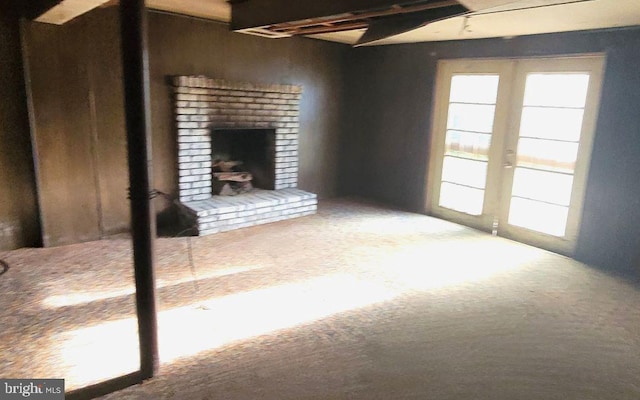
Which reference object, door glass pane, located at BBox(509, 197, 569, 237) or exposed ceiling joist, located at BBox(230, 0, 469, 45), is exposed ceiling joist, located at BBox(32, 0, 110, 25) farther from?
door glass pane, located at BBox(509, 197, 569, 237)

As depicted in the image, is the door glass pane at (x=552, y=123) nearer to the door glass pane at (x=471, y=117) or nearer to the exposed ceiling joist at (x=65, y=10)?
the door glass pane at (x=471, y=117)

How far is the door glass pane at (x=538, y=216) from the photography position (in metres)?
4.20

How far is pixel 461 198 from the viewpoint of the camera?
510 cm

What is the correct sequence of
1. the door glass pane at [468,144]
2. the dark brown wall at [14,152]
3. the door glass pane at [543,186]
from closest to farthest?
the dark brown wall at [14,152] → the door glass pane at [543,186] → the door glass pane at [468,144]

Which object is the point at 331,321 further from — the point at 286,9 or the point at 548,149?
the point at 548,149

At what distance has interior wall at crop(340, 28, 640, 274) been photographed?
A: 3691mm

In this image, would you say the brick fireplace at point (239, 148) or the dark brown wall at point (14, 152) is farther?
the brick fireplace at point (239, 148)

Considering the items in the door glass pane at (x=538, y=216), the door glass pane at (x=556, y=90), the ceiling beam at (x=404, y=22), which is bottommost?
the door glass pane at (x=538, y=216)

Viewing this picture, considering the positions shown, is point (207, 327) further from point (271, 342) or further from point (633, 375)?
point (633, 375)

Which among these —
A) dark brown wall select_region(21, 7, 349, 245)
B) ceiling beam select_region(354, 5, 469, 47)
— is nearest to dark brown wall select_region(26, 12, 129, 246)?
dark brown wall select_region(21, 7, 349, 245)

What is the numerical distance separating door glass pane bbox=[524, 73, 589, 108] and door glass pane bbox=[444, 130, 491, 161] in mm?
598

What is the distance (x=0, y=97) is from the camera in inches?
139

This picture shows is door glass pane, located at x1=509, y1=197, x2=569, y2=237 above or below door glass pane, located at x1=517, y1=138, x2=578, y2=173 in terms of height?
below

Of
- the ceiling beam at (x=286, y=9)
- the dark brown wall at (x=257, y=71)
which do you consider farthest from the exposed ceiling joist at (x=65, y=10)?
the ceiling beam at (x=286, y=9)
